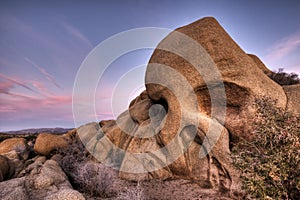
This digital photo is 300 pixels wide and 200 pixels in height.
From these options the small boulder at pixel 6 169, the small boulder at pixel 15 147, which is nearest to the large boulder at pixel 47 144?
the small boulder at pixel 15 147

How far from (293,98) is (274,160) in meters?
6.88

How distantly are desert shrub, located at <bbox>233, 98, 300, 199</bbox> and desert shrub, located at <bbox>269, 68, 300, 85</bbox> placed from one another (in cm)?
867

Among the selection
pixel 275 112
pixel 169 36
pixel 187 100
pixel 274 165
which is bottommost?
pixel 274 165

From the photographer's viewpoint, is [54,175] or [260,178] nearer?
[260,178]

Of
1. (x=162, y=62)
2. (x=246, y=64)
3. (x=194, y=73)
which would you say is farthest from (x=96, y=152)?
(x=246, y=64)

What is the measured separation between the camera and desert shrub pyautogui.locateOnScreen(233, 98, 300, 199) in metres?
3.95

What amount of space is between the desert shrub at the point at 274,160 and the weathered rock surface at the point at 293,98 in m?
5.15

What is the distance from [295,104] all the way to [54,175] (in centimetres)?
1112

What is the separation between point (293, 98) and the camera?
A: 9.18 metres

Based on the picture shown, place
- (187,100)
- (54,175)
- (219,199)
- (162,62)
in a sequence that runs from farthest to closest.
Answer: (162,62), (187,100), (54,175), (219,199)

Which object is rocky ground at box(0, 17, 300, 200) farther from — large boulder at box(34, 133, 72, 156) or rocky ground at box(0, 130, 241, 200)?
large boulder at box(34, 133, 72, 156)

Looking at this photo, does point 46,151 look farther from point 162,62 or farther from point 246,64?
point 246,64

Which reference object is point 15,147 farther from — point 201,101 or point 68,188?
point 201,101

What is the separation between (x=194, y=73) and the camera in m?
9.23
